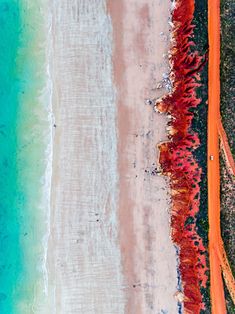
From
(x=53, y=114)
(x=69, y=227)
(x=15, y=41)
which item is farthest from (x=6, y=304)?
(x=15, y=41)

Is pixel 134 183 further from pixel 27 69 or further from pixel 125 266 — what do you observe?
pixel 27 69

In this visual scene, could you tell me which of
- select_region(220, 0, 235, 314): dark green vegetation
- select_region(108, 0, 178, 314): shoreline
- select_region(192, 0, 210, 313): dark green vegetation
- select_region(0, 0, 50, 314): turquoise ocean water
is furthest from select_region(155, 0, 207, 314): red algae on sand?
select_region(0, 0, 50, 314): turquoise ocean water

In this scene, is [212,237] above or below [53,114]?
below

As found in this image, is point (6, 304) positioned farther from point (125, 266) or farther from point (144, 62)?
point (144, 62)

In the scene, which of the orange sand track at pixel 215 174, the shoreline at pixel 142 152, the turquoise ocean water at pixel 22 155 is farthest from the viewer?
the turquoise ocean water at pixel 22 155

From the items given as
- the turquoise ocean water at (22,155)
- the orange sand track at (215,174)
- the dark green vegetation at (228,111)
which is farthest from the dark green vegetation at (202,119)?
the turquoise ocean water at (22,155)

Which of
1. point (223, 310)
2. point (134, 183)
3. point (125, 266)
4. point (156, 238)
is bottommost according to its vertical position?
point (223, 310)

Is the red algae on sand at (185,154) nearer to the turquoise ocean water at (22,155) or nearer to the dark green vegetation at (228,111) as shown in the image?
the dark green vegetation at (228,111)
